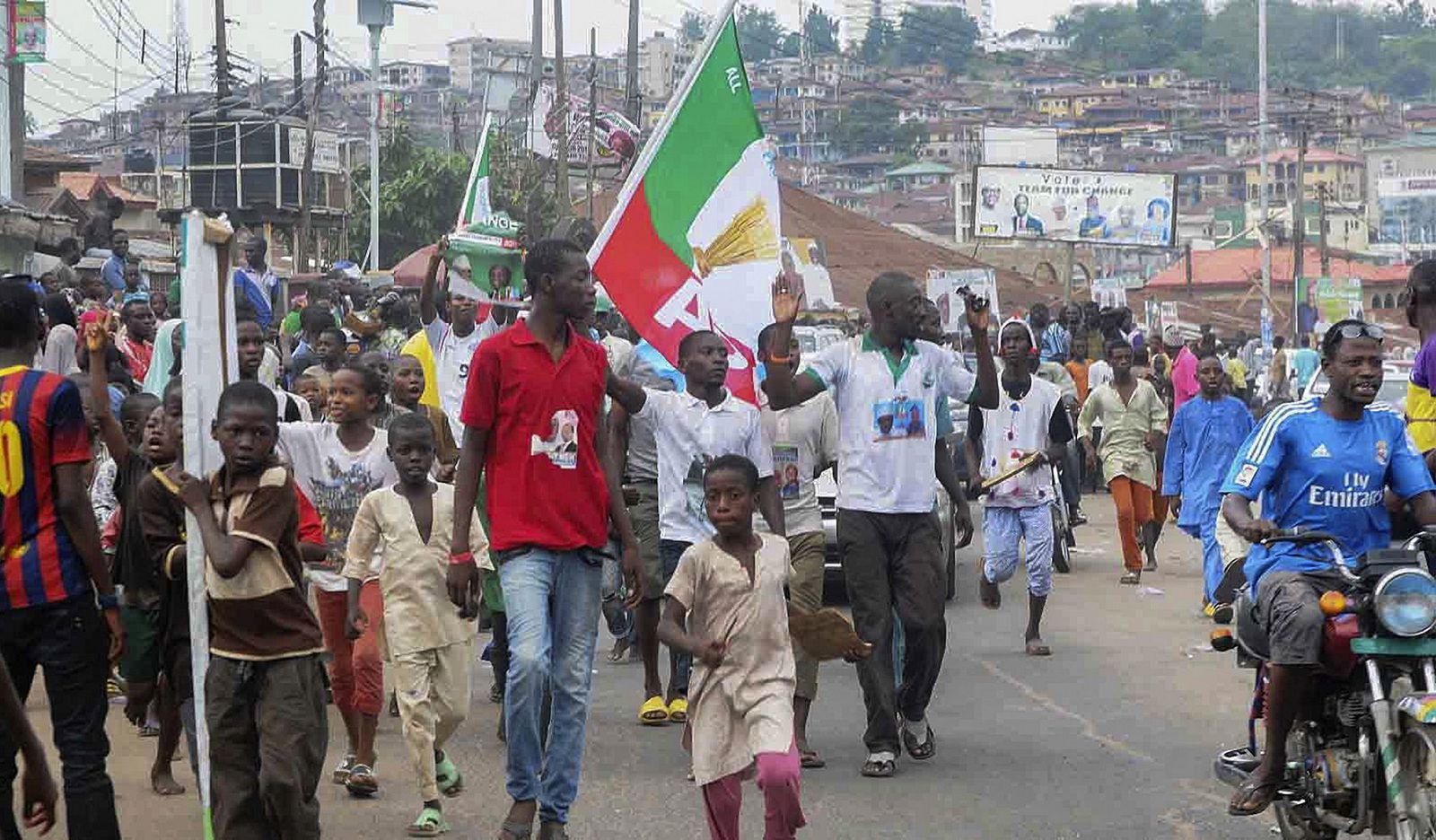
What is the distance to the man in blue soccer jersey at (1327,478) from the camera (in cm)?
713

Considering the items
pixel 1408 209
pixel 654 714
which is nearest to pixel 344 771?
pixel 654 714

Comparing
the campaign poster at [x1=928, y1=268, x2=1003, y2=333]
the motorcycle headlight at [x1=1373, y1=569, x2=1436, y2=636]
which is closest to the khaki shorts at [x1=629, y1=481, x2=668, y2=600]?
the motorcycle headlight at [x1=1373, y1=569, x2=1436, y2=636]

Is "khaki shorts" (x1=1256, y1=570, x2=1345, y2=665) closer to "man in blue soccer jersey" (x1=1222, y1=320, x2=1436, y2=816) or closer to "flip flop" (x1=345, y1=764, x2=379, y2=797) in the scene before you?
"man in blue soccer jersey" (x1=1222, y1=320, x2=1436, y2=816)

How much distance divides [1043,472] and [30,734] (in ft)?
27.6

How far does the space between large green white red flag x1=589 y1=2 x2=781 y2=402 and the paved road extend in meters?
1.78

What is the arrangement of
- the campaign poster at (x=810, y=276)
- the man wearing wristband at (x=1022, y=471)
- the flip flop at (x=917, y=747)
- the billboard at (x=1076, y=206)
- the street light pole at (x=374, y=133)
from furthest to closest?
the billboard at (x=1076, y=206) → the street light pole at (x=374, y=133) → the campaign poster at (x=810, y=276) → the man wearing wristband at (x=1022, y=471) → the flip flop at (x=917, y=747)

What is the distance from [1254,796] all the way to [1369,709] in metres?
0.63

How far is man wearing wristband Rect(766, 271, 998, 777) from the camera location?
901 cm

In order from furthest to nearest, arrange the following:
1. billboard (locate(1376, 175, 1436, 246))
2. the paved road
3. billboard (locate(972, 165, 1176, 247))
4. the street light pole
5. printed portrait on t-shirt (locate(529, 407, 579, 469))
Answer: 1. billboard (locate(1376, 175, 1436, 246))
2. billboard (locate(972, 165, 1176, 247))
3. the street light pole
4. the paved road
5. printed portrait on t-shirt (locate(529, 407, 579, 469))

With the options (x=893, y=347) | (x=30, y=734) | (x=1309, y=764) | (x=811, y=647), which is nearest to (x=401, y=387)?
(x=893, y=347)

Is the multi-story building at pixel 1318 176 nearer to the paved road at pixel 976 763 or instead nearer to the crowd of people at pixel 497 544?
the paved road at pixel 976 763

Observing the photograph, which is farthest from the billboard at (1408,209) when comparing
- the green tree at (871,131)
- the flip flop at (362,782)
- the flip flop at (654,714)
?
the flip flop at (362,782)

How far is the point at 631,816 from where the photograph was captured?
816 cm

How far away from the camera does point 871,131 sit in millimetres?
158500
